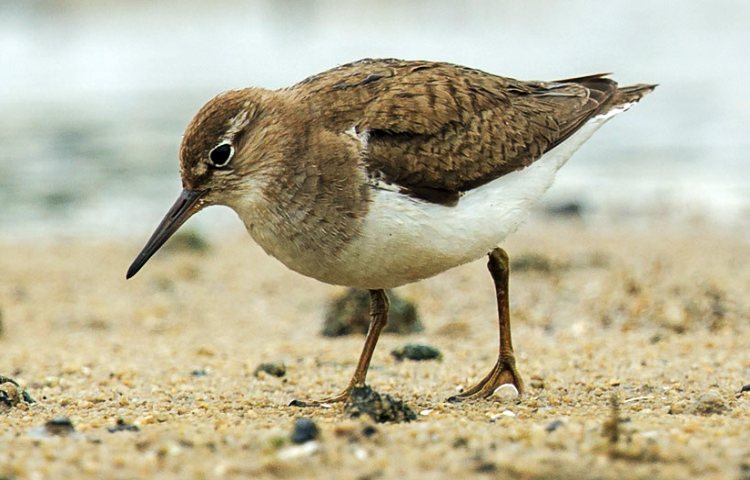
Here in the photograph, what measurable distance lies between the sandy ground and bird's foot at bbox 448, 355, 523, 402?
0.44ft

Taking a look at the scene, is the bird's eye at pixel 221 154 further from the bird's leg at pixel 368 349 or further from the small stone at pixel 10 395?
the small stone at pixel 10 395

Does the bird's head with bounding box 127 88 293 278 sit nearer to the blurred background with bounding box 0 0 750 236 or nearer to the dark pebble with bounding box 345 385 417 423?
the dark pebble with bounding box 345 385 417 423

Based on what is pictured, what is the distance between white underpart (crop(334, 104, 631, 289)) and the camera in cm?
600

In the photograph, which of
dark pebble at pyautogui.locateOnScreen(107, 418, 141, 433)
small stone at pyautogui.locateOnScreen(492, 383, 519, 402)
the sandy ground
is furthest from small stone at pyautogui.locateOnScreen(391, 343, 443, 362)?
dark pebble at pyautogui.locateOnScreen(107, 418, 141, 433)

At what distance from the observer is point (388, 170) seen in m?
6.25

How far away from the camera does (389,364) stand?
8.07 metres

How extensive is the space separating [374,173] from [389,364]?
2272 mm

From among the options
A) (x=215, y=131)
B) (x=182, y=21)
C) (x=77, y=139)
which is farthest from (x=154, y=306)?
(x=182, y=21)

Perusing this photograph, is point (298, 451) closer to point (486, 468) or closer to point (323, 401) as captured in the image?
point (486, 468)

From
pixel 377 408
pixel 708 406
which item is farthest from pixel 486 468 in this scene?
pixel 708 406

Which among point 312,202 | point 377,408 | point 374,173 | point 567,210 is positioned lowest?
point 567,210

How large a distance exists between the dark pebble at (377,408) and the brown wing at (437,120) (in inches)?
48.4

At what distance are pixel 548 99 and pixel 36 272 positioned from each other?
24.9 feet

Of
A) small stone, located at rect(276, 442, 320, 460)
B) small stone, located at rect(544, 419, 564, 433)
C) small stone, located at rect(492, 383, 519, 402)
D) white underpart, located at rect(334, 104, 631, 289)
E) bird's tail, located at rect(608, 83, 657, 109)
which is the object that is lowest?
small stone, located at rect(492, 383, 519, 402)
